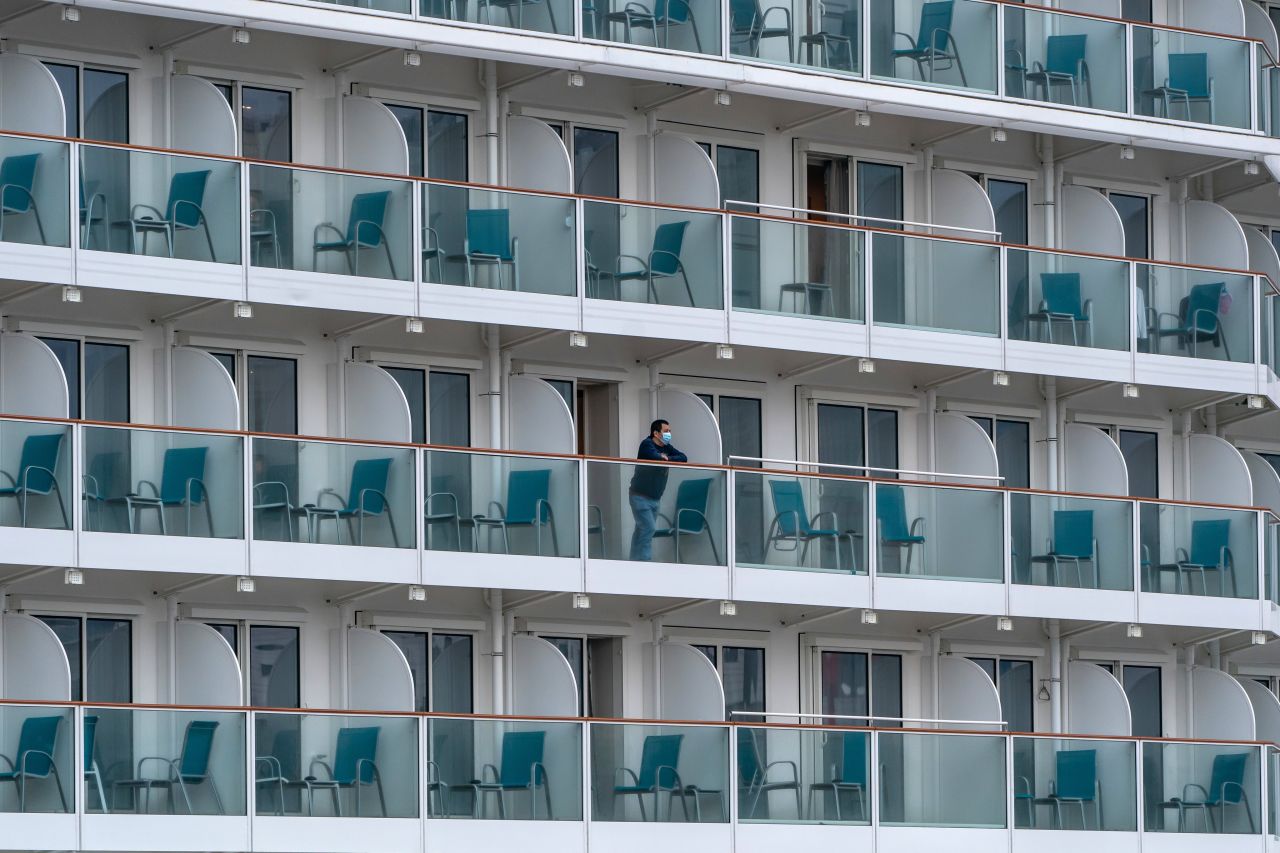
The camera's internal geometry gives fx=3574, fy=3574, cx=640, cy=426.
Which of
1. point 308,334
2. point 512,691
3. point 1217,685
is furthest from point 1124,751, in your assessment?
point 308,334

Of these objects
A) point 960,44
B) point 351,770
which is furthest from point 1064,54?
point 351,770

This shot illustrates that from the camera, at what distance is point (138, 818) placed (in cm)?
3362

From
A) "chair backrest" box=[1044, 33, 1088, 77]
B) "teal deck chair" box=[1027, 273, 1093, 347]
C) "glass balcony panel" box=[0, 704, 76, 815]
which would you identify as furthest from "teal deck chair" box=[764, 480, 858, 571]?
"glass balcony panel" box=[0, 704, 76, 815]

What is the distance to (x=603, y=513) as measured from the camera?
37.5 meters

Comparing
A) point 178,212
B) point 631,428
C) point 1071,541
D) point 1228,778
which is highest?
point 178,212

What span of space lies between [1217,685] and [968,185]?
6.81 meters

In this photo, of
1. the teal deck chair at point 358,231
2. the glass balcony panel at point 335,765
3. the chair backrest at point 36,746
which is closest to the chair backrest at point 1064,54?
the teal deck chair at point 358,231

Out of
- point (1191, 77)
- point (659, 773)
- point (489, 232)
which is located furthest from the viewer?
point (1191, 77)

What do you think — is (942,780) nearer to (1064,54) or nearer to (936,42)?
(936,42)

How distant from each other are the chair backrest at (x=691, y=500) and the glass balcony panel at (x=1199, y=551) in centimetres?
597

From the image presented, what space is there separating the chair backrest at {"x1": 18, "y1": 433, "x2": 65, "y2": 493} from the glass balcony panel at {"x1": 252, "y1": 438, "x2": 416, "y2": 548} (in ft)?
6.96

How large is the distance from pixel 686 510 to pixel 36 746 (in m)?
7.98

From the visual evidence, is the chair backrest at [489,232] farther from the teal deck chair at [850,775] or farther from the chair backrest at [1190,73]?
the chair backrest at [1190,73]

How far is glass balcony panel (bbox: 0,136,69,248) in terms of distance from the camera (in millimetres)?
34562
